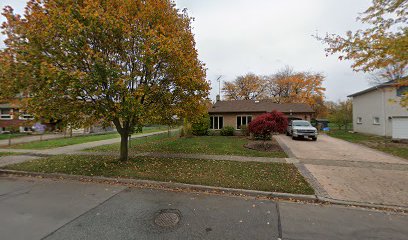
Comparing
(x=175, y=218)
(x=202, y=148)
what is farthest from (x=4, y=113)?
(x=175, y=218)

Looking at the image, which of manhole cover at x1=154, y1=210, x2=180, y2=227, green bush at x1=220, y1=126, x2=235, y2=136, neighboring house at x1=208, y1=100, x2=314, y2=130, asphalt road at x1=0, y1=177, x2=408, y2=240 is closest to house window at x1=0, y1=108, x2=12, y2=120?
neighboring house at x1=208, y1=100, x2=314, y2=130

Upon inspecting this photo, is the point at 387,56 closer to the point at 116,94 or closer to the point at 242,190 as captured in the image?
the point at 242,190

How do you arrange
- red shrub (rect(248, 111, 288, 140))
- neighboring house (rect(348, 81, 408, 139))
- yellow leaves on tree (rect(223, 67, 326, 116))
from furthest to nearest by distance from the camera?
yellow leaves on tree (rect(223, 67, 326, 116)) → neighboring house (rect(348, 81, 408, 139)) → red shrub (rect(248, 111, 288, 140))

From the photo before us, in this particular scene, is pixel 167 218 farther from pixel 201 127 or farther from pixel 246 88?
pixel 246 88

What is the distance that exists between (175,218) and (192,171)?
3295 millimetres

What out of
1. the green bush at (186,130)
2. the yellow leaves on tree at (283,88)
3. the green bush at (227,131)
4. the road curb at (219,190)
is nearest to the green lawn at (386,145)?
the road curb at (219,190)

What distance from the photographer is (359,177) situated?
688 cm

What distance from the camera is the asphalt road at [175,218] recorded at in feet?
11.6

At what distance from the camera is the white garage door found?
17625mm

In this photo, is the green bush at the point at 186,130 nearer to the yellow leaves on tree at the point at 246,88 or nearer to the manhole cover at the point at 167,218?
the manhole cover at the point at 167,218

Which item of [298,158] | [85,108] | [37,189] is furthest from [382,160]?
[37,189]

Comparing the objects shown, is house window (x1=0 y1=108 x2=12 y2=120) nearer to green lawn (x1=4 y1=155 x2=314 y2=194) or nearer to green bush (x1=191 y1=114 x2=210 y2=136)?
green bush (x1=191 y1=114 x2=210 y2=136)

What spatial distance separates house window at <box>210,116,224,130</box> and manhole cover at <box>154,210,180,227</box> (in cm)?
1905

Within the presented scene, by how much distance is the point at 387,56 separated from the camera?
5043 millimetres
